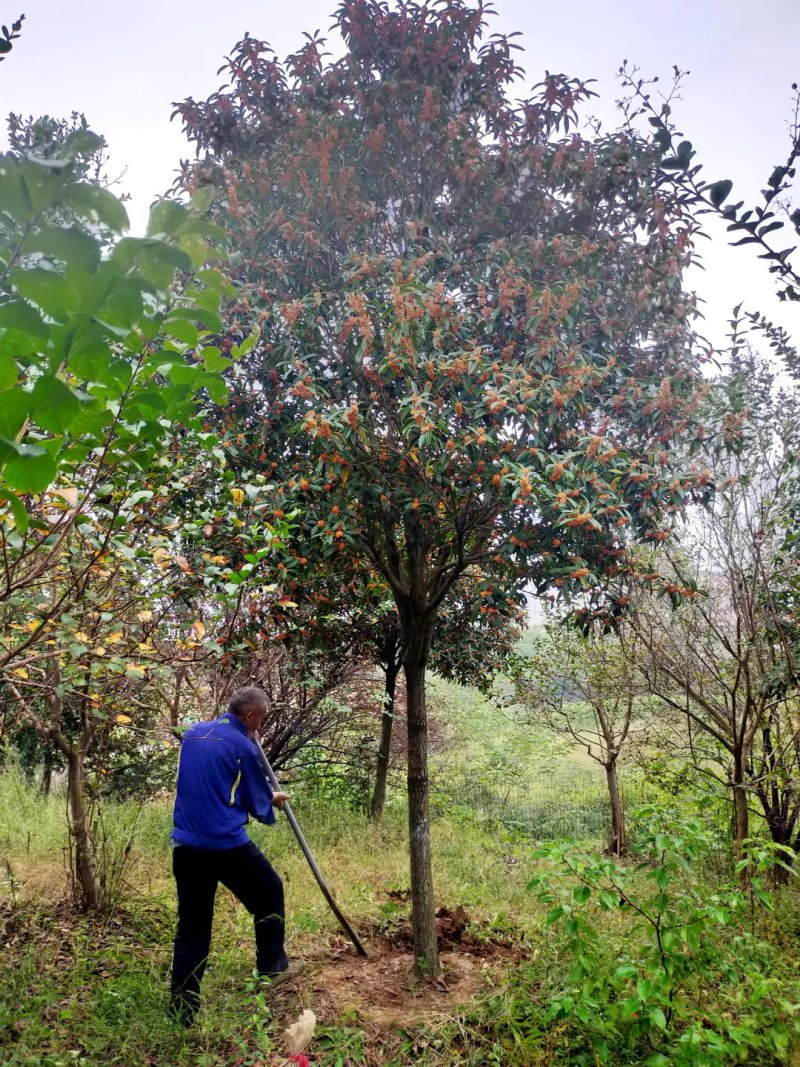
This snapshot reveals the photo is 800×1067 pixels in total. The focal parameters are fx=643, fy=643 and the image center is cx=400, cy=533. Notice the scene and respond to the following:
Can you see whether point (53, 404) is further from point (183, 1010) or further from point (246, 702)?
point (183, 1010)

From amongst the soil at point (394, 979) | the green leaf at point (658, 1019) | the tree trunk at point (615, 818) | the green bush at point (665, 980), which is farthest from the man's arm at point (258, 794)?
the tree trunk at point (615, 818)

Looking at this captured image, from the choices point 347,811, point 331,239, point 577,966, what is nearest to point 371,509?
point 331,239

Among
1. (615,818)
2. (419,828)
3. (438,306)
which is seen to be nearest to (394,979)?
(419,828)

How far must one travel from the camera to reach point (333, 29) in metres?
4.07

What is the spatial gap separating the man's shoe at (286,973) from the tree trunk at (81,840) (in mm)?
1558

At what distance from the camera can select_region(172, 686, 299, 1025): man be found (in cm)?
353

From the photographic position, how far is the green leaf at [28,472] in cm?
59

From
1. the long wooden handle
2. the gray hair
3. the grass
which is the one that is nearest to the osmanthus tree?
the long wooden handle

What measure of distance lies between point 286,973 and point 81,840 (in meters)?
1.71

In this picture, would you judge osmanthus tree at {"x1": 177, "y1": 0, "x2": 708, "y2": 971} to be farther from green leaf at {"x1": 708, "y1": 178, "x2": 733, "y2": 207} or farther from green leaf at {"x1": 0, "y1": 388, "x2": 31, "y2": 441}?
green leaf at {"x1": 0, "y1": 388, "x2": 31, "y2": 441}

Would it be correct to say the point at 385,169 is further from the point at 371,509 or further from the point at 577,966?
the point at 577,966

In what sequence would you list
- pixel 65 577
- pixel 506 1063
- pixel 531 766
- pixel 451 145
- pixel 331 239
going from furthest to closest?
1. pixel 531 766
2. pixel 331 239
3. pixel 451 145
4. pixel 506 1063
5. pixel 65 577

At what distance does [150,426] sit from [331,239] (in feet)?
12.3

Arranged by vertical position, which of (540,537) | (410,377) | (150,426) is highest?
(410,377)
